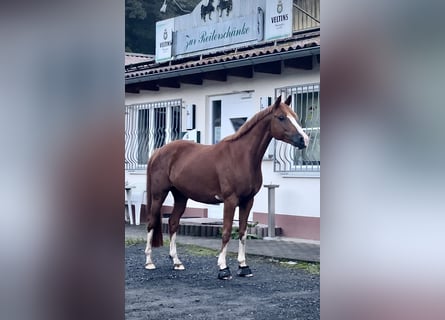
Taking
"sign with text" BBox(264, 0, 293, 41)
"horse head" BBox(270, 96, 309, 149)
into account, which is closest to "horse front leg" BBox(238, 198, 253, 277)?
"horse head" BBox(270, 96, 309, 149)

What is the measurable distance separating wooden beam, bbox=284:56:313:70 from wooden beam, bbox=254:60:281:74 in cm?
41

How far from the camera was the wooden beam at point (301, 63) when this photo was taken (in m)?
10.1

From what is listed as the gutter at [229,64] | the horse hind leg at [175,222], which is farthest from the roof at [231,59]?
the horse hind leg at [175,222]

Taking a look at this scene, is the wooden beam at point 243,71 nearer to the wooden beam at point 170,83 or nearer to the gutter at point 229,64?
the gutter at point 229,64

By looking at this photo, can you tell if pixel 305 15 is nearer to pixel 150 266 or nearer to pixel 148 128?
pixel 148 128

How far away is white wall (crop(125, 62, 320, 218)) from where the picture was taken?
33.2 feet

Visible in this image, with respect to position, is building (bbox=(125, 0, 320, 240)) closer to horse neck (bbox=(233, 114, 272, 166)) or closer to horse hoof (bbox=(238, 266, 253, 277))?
horse neck (bbox=(233, 114, 272, 166))

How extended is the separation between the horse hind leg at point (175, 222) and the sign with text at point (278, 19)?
12.8ft

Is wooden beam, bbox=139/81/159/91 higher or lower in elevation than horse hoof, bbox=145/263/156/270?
higher
